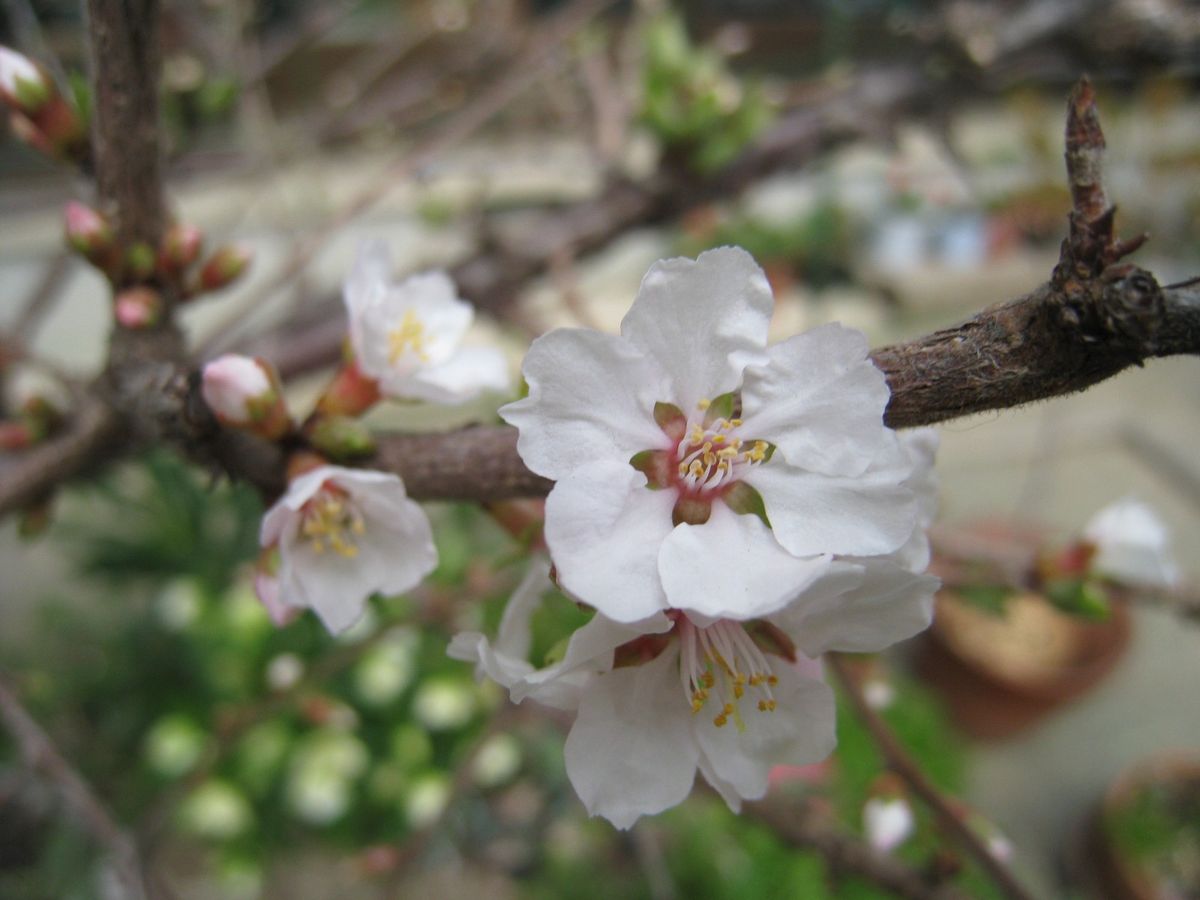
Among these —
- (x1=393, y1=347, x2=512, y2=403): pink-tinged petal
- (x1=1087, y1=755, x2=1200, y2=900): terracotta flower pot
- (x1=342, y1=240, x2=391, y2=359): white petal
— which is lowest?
(x1=1087, y1=755, x2=1200, y2=900): terracotta flower pot

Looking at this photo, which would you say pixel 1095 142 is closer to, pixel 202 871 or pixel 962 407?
pixel 962 407

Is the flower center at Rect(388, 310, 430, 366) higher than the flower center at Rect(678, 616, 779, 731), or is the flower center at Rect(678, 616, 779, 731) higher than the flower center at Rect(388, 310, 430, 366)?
the flower center at Rect(388, 310, 430, 366)

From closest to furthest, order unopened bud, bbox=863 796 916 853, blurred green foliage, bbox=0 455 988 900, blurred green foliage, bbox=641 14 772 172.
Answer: unopened bud, bbox=863 796 916 853
blurred green foliage, bbox=641 14 772 172
blurred green foliage, bbox=0 455 988 900

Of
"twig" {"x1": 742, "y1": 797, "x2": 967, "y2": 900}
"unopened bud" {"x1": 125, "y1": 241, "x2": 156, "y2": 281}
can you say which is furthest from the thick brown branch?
"twig" {"x1": 742, "y1": 797, "x2": 967, "y2": 900}

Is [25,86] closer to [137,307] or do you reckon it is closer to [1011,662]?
[137,307]

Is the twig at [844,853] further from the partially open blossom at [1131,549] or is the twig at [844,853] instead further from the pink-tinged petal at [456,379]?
the pink-tinged petal at [456,379]

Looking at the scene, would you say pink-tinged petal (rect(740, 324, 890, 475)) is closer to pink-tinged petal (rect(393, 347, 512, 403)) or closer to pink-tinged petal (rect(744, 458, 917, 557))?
pink-tinged petal (rect(744, 458, 917, 557))
